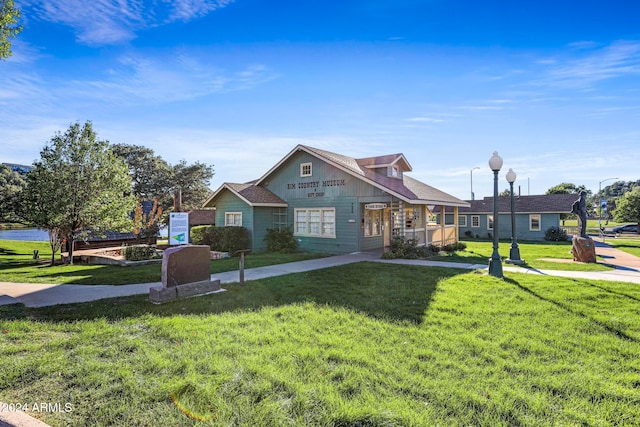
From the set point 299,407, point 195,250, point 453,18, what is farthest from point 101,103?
point 299,407

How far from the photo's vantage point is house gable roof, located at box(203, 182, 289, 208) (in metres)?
18.5

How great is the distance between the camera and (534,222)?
1183 inches

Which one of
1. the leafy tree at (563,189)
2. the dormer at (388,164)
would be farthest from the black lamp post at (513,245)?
the leafy tree at (563,189)

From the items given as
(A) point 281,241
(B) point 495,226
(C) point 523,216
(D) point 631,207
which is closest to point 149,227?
(A) point 281,241

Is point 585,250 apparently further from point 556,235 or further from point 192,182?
point 192,182

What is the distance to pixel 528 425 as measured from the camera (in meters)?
2.99

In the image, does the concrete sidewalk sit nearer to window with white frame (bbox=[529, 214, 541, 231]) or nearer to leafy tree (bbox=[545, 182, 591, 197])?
window with white frame (bbox=[529, 214, 541, 231])

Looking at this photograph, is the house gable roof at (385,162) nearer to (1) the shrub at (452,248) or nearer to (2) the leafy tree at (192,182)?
(1) the shrub at (452,248)

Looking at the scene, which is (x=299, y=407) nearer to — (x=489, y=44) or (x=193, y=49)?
(x=193, y=49)

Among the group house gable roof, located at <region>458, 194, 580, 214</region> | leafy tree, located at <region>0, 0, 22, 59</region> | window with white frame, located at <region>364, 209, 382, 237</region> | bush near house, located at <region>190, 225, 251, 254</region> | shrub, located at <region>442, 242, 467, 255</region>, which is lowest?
shrub, located at <region>442, 242, 467, 255</region>

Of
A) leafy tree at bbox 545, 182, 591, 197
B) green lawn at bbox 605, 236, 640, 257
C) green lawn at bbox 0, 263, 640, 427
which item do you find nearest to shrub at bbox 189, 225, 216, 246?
green lawn at bbox 0, 263, 640, 427

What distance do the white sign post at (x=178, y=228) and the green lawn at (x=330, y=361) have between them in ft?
7.66

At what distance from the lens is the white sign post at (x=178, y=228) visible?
30.8 ft

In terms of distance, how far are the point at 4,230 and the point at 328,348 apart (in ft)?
232
